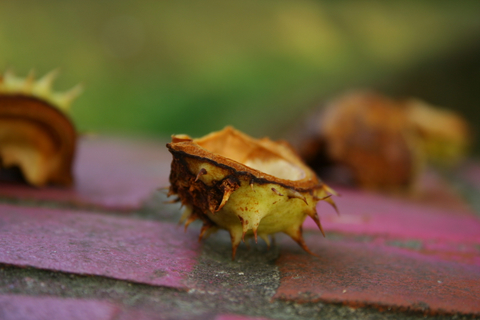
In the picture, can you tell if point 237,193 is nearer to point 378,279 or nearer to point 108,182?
point 378,279

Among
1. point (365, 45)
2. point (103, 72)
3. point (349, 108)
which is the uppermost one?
point (365, 45)

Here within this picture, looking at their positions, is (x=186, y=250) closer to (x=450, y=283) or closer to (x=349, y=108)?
(x=450, y=283)

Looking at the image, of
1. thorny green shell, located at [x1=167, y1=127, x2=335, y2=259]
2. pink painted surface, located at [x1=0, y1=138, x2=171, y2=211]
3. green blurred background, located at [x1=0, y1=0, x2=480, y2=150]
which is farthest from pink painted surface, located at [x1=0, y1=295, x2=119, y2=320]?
green blurred background, located at [x1=0, y1=0, x2=480, y2=150]

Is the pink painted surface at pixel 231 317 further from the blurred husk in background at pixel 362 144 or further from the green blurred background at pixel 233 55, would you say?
the green blurred background at pixel 233 55

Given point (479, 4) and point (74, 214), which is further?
point (479, 4)

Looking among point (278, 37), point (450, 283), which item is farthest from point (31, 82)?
point (278, 37)

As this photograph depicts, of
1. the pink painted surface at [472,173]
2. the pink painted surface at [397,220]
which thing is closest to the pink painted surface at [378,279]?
the pink painted surface at [397,220]

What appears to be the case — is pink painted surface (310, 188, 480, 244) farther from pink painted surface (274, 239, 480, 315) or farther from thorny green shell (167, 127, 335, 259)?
thorny green shell (167, 127, 335, 259)

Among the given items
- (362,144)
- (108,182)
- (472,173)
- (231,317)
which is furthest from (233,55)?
(231,317)
